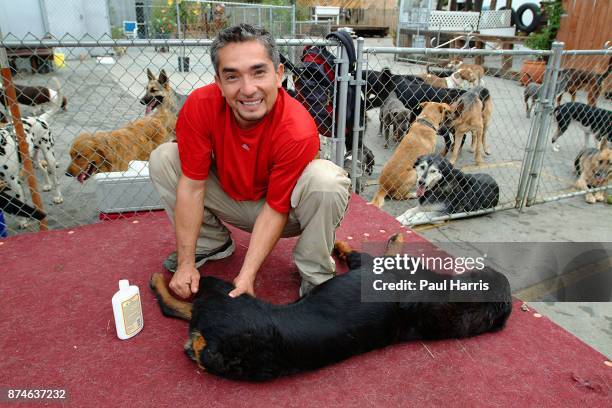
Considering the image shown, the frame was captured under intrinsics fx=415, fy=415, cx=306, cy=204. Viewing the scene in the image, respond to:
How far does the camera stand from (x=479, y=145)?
578 cm

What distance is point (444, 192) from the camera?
13.4ft

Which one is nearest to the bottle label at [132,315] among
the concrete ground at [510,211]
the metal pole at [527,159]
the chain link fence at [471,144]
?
the concrete ground at [510,211]

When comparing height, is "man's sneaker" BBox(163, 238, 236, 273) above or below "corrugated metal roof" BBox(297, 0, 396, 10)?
below

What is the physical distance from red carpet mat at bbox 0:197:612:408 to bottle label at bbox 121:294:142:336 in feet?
0.16

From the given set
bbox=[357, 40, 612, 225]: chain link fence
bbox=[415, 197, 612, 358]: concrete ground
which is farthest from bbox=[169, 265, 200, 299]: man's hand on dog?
bbox=[415, 197, 612, 358]: concrete ground

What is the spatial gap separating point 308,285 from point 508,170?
183 inches

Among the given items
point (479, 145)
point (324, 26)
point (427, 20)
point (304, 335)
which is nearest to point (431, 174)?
point (479, 145)

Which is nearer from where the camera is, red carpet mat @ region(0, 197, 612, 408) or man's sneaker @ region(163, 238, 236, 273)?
red carpet mat @ region(0, 197, 612, 408)

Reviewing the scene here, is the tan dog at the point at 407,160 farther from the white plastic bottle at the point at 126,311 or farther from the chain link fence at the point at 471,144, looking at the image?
the white plastic bottle at the point at 126,311

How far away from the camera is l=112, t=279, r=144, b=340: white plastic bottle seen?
174 cm

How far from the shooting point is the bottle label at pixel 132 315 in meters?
1.77

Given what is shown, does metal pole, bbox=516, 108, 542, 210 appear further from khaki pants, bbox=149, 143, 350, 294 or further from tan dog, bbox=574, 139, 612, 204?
khaki pants, bbox=149, 143, 350, 294

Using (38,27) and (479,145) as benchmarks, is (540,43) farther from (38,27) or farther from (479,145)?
(38,27)

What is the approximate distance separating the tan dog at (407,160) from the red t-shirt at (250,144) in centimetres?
272
